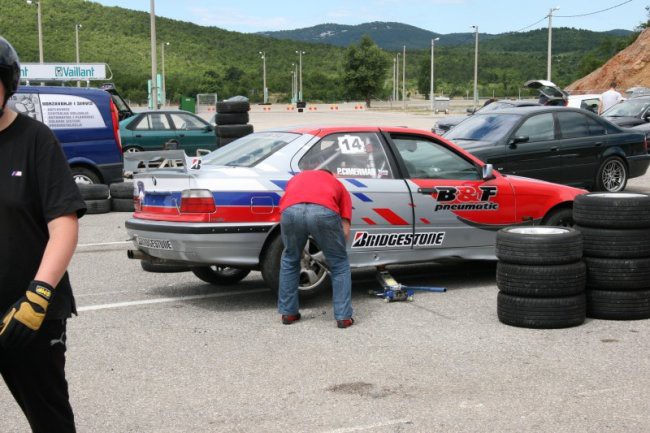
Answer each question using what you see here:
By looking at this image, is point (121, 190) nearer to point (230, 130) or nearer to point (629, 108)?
point (230, 130)

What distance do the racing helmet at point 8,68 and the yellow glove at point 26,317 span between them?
2.22 ft

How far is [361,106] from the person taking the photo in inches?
3607

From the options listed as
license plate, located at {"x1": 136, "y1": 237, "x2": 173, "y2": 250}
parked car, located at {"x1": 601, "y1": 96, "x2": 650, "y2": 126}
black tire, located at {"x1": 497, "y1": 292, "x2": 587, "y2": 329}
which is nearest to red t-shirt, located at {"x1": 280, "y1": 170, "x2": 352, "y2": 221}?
license plate, located at {"x1": 136, "y1": 237, "x2": 173, "y2": 250}

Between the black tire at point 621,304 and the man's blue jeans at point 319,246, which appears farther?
the black tire at point 621,304

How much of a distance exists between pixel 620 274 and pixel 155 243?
3.84m

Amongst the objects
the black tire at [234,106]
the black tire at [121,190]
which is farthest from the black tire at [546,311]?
the black tire at [234,106]

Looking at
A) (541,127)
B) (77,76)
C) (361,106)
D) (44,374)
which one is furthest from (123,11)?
(44,374)

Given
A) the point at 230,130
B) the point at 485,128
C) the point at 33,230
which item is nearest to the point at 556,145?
the point at 485,128

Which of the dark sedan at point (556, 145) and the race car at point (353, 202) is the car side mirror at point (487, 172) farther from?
the dark sedan at point (556, 145)

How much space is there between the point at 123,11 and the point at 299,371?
14471 cm

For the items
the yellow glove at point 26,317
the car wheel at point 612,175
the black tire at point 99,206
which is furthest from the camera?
the car wheel at point 612,175

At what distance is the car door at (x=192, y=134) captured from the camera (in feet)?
71.1

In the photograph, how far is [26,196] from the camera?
326 cm

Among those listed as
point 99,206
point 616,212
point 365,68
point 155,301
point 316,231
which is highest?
point 365,68
